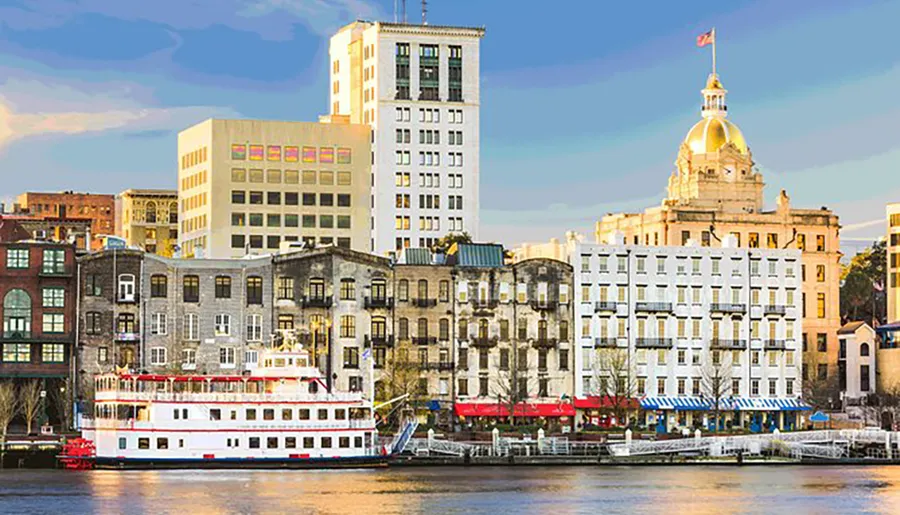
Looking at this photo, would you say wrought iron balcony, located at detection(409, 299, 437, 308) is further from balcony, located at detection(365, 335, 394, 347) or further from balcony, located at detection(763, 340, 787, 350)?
balcony, located at detection(763, 340, 787, 350)

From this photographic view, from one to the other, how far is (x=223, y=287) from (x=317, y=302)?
739cm

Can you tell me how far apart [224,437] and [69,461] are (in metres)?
10.1

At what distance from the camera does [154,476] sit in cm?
13100

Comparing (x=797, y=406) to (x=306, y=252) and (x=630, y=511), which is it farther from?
(x=630, y=511)

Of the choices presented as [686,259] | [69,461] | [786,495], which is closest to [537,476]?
[786,495]

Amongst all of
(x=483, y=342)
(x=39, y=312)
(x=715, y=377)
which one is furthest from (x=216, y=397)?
(x=715, y=377)

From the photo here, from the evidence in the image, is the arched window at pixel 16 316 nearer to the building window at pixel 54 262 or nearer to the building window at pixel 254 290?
the building window at pixel 54 262

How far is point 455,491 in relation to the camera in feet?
409

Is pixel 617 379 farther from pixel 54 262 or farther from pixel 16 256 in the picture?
pixel 16 256

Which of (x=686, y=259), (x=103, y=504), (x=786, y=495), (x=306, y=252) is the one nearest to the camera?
(x=103, y=504)

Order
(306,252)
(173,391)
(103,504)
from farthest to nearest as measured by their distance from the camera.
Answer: (306,252) < (173,391) < (103,504)

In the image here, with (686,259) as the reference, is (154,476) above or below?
below

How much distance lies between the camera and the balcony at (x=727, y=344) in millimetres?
174500

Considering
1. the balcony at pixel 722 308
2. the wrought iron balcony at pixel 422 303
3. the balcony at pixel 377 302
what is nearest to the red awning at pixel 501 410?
the wrought iron balcony at pixel 422 303
